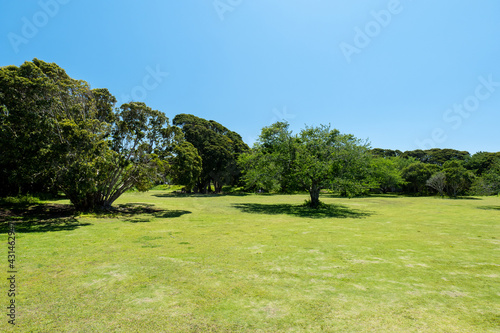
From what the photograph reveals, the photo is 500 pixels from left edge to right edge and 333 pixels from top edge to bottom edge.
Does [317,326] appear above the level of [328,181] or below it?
below

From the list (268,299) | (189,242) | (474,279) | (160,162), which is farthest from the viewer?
→ (160,162)

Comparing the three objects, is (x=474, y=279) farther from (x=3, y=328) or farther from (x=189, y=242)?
(x=3, y=328)

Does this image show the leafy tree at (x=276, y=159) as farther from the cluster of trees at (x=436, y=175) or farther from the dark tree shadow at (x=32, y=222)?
the cluster of trees at (x=436, y=175)

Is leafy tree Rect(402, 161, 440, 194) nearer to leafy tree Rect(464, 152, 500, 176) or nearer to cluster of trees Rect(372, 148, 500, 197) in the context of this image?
cluster of trees Rect(372, 148, 500, 197)

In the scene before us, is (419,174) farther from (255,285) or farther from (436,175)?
(255,285)

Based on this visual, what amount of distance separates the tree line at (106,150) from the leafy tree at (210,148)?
21.6 m

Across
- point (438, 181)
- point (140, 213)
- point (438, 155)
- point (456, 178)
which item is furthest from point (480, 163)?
point (140, 213)

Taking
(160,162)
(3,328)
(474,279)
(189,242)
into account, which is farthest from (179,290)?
(160,162)

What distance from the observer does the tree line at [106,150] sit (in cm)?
1252

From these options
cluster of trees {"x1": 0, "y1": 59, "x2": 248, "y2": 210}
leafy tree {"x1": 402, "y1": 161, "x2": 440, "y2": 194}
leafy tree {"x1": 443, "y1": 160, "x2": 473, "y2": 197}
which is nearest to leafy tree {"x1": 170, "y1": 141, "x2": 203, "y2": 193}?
cluster of trees {"x1": 0, "y1": 59, "x2": 248, "y2": 210}

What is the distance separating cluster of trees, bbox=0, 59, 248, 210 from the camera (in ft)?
40.6

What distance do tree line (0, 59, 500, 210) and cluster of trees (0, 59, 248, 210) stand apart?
0.15 feet

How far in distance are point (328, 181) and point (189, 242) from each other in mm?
15718

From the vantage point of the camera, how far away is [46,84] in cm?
1258
